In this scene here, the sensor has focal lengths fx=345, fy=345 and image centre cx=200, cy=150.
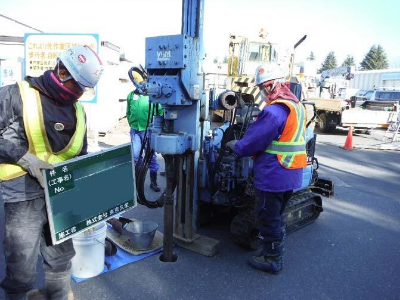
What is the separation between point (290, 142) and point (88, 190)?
187 cm

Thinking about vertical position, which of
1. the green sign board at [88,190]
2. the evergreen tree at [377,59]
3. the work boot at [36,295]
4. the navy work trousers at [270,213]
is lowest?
the work boot at [36,295]

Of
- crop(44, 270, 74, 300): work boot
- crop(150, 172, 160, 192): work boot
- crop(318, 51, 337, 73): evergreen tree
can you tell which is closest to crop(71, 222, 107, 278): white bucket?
crop(44, 270, 74, 300): work boot

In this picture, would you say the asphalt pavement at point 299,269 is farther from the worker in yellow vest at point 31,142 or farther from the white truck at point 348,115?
the white truck at point 348,115

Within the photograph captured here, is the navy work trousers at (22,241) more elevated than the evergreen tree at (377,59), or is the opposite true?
the evergreen tree at (377,59)

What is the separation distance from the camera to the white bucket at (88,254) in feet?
10.5

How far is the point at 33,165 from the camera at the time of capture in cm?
214

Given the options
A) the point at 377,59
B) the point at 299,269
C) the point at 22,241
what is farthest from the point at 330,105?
the point at 377,59

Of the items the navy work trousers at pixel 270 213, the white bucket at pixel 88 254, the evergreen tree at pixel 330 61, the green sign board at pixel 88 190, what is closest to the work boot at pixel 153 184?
the white bucket at pixel 88 254

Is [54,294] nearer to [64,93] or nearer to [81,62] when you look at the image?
[64,93]

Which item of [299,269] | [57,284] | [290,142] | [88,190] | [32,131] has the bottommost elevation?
[299,269]

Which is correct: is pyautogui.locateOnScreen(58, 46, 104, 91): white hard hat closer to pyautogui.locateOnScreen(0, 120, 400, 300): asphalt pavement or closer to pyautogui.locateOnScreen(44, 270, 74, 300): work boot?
pyautogui.locateOnScreen(44, 270, 74, 300): work boot

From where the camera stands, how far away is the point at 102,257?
11.0 ft

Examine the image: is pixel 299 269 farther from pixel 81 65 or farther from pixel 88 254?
pixel 81 65

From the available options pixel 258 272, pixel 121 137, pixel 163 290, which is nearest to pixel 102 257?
pixel 163 290
